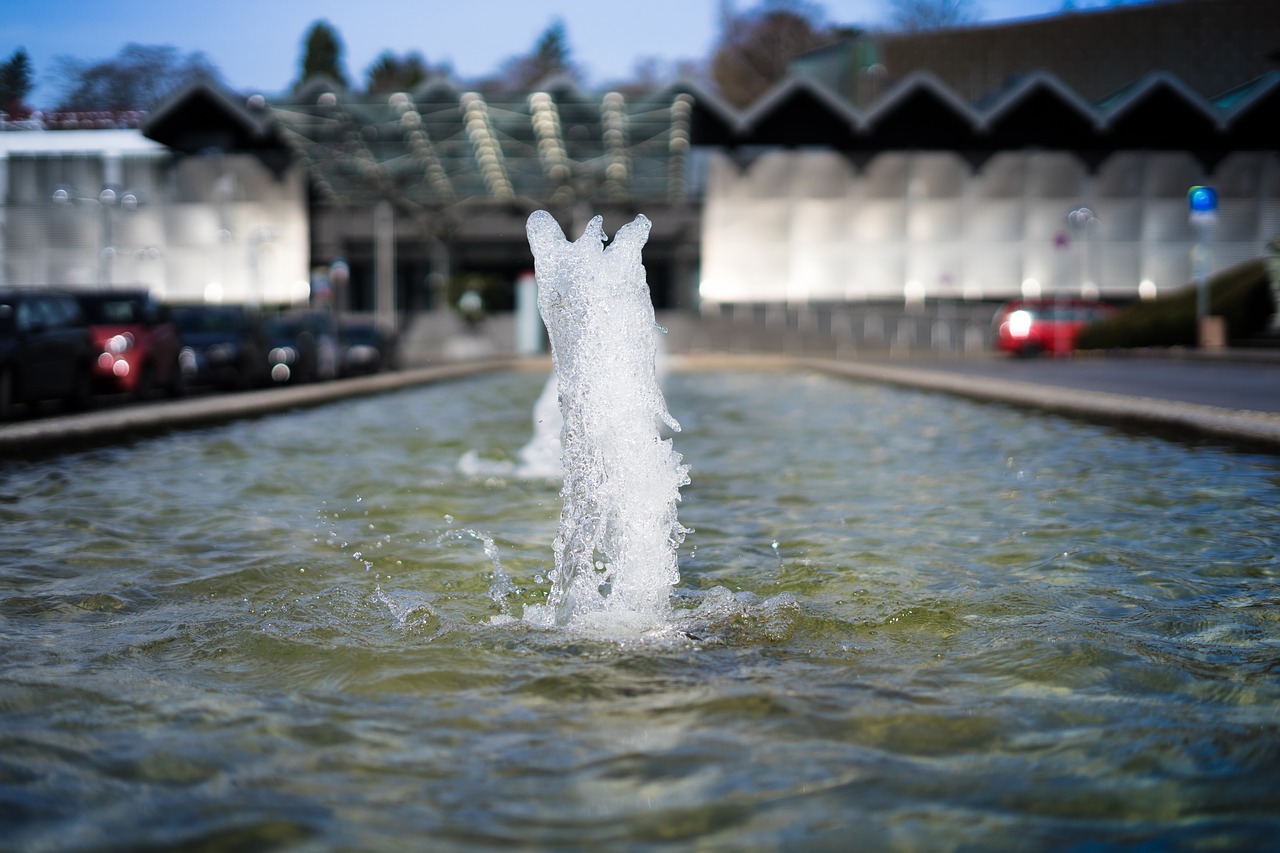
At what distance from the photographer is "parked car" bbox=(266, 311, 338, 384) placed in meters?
24.9

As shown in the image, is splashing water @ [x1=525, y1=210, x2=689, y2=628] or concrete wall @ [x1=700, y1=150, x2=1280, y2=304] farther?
concrete wall @ [x1=700, y1=150, x2=1280, y2=304]

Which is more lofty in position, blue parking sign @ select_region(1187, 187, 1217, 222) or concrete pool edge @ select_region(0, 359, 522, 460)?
blue parking sign @ select_region(1187, 187, 1217, 222)

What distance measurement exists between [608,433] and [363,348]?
2573 centimetres

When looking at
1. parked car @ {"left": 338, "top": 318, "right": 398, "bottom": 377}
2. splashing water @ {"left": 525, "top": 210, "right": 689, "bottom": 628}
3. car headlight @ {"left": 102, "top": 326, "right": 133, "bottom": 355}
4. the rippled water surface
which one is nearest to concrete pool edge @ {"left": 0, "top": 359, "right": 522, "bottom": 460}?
the rippled water surface

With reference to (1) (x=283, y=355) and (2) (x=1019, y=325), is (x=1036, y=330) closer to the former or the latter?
(2) (x=1019, y=325)

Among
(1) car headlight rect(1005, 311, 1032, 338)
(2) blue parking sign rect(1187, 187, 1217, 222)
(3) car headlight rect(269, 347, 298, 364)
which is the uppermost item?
(2) blue parking sign rect(1187, 187, 1217, 222)

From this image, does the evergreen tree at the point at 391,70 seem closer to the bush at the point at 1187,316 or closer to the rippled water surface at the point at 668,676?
the bush at the point at 1187,316

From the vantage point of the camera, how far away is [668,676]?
413 cm

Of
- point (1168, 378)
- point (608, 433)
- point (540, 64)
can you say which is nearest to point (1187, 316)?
point (1168, 378)

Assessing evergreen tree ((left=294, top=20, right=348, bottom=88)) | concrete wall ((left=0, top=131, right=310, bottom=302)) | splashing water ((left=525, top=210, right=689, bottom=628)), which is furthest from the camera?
evergreen tree ((left=294, top=20, right=348, bottom=88))

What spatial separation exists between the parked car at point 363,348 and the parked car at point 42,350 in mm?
12804

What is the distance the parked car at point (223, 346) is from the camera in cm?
2186

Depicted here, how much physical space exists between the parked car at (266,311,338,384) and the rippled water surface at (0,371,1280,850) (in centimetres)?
1626

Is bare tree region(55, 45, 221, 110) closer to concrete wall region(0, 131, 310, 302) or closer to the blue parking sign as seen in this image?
concrete wall region(0, 131, 310, 302)
